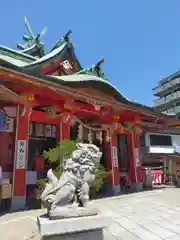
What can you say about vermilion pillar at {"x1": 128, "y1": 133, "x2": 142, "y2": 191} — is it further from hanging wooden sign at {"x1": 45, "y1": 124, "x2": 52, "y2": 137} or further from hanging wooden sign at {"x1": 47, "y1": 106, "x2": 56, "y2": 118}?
hanging wooden sign at {"x1": 47, "y1": 106, "x2": 56, "y2": 118}

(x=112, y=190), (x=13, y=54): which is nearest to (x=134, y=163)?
(x=112, y=190)

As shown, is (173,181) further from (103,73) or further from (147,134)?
(103,73)

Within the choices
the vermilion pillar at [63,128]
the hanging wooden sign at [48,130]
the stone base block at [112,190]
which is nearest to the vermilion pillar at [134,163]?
the stone base block at [112,190]

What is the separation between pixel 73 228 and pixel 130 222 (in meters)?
3.15

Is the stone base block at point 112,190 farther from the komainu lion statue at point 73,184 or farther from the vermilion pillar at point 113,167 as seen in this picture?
the komainu lion statue at point 73,184

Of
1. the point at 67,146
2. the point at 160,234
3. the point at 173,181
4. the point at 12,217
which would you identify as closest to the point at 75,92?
the point at 67,146

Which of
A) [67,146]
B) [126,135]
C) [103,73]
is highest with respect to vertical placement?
[103,73]

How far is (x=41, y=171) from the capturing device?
1055 cm

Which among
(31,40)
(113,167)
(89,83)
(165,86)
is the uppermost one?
(165,86)

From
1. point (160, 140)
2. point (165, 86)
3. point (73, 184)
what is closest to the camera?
point (73, 184)

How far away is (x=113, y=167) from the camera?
1229 cm

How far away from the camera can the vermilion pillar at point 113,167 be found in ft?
39.0

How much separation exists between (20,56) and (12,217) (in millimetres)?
9473

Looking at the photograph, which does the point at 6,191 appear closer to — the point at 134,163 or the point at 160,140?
the point at 134,163
